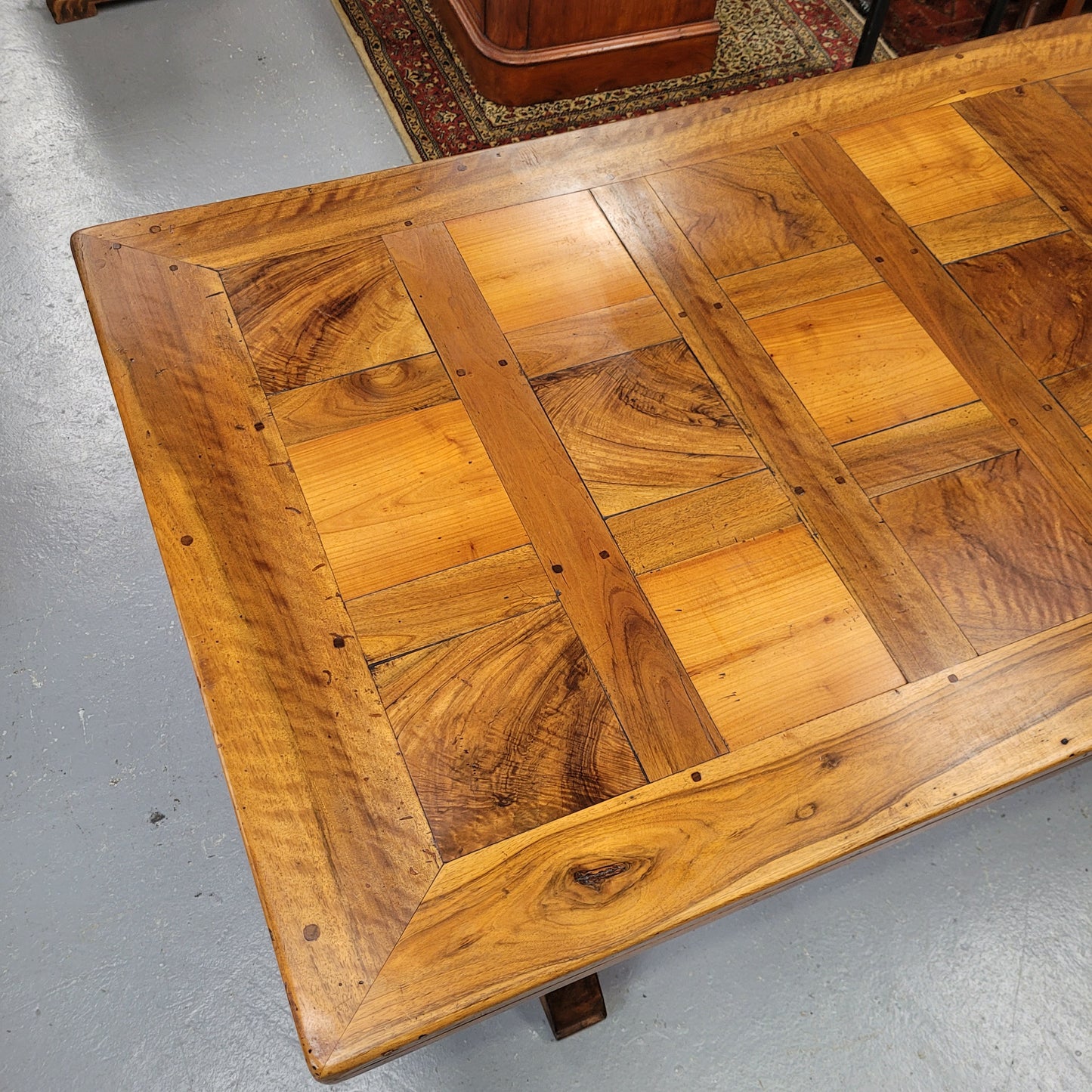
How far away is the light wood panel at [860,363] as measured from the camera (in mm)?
1258

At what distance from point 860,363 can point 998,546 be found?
276mm

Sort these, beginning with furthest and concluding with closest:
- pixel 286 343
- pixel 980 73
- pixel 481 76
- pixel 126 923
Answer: pixel 481 76, pixel 980 73, pixel 126 923, pixel 286 343

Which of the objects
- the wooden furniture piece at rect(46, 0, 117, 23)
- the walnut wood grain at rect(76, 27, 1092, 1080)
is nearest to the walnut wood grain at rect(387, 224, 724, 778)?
the walnut wood grain at rect(76, 27, 1092, 1080)

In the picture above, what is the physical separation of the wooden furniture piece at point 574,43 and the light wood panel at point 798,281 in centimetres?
106

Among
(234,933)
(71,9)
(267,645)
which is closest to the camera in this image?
(267,645)

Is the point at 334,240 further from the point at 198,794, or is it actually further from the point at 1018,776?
the point at 1018,776

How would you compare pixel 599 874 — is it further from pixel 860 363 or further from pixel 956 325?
pixel 956 325

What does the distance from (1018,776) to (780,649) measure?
24 cm

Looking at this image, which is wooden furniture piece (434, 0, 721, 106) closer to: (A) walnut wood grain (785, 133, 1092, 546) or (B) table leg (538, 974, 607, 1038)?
(A) walnut wood grain (785, 133, 1092, 546)

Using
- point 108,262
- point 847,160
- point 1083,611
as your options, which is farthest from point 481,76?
point 1083,611

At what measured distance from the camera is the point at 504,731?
3.31 ft

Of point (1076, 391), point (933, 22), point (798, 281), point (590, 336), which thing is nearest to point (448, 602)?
point (590, 336)

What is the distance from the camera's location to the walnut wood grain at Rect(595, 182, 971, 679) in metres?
1.10

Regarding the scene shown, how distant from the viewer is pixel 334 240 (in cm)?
138
